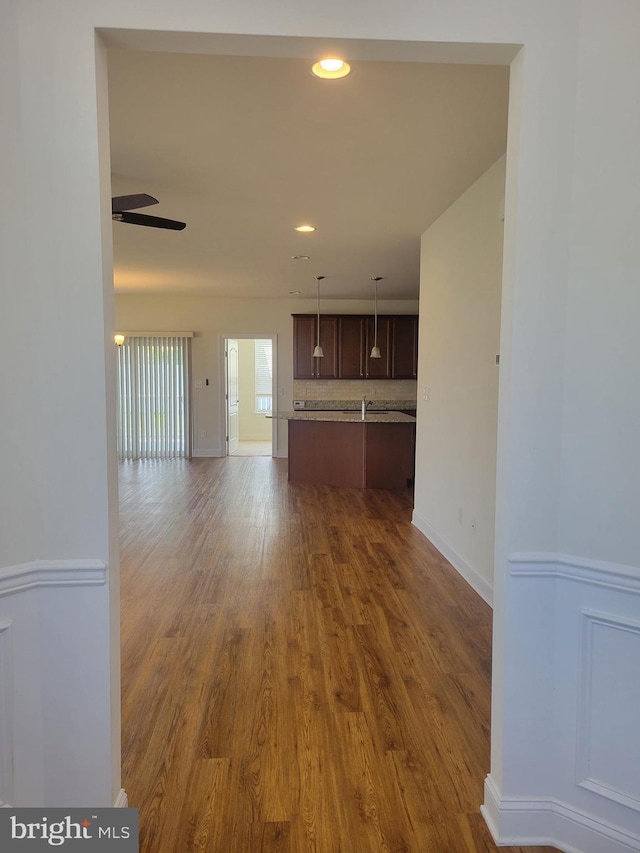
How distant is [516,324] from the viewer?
5.51 feet

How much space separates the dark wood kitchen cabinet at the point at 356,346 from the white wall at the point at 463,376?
380cm

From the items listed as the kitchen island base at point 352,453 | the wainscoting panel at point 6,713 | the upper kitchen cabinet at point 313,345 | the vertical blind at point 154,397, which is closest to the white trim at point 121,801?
the wainscoting panel at point 6,713

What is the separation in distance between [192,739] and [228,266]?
545 centimetres

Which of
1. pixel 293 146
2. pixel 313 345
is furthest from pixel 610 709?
pixel 313 345

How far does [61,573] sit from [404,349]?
7976 millimetres

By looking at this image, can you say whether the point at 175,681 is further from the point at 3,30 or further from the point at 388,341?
the point at 388,341

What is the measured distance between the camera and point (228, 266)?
6.63 metres

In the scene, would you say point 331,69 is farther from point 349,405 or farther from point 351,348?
point 349,405

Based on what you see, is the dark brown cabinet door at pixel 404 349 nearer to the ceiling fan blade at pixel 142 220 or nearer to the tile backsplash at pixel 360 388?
the tile backsplash at pixel 360 388

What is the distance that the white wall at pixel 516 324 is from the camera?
1.55 metres

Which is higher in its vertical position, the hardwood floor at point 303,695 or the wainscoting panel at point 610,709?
the wainscoting panel at point 610,709

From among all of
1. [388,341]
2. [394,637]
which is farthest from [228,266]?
[394,637]

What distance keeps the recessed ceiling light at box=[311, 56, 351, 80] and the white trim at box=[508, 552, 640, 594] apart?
200 cm

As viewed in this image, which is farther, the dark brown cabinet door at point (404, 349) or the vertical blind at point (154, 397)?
the vertical blind at point (154, 397)
